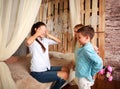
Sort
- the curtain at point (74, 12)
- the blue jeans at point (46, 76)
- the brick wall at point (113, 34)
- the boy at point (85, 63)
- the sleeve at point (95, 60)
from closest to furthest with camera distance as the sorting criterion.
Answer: the sleeve at point (95, 60) → the boy at point (85, 63) → the blue jeans at point (46, 76) → the curtain at point (74, 12) → the brick wall at point (113, 34)

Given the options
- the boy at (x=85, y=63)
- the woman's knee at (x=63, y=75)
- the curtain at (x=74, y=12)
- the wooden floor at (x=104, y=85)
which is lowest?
the wooden floor at (x=104, y=85)

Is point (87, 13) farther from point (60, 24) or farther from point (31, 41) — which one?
point (31, 41)

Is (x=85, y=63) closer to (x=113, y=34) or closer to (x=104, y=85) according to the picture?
(x=104, y=85)

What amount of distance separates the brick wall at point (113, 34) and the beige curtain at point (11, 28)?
6.34 ft

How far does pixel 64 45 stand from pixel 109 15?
3.20 ft

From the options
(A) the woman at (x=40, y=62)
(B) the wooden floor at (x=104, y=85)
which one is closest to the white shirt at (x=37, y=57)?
(A) the woman at (x=40, y=62)

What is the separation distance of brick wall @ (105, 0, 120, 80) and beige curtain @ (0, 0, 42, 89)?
6.34 ft

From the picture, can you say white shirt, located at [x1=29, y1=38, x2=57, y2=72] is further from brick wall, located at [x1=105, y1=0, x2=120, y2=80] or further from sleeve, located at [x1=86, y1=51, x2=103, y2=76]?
brick wall, located at [x1=105, y1=0, x2=120, y2=80]

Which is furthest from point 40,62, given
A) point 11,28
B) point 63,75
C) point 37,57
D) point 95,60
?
point 95,60

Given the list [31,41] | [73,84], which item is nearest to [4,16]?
[31,41]

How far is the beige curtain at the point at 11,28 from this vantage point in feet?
7.95

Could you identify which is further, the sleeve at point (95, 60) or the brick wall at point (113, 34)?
the brick wall at point (113, 34)

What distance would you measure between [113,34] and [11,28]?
2.18 meters

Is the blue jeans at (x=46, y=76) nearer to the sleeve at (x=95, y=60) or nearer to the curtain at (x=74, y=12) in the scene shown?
the sleeve at (x=95, y=60)
